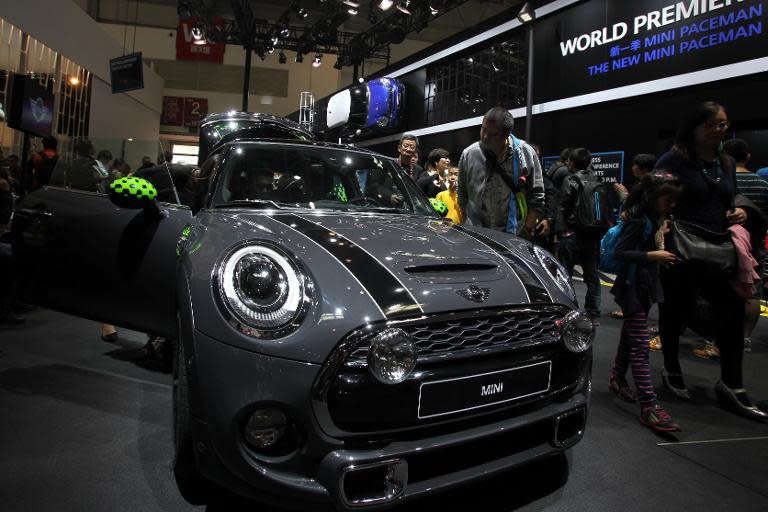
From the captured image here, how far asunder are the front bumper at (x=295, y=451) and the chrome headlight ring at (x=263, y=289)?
0.09 metres

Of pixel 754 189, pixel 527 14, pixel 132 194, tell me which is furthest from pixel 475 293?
pixel 527 14

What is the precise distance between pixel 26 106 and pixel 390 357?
4.85 m

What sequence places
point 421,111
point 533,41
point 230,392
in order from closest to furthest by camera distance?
point 230,392 → point 533,41 → point 421,111

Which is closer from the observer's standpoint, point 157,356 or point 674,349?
point 674,349

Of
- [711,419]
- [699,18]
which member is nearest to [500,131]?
[711,419]

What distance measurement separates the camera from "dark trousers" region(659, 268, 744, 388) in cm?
266

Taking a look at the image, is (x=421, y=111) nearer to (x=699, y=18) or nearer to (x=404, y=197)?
(x=699, y=18)

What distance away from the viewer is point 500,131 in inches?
122

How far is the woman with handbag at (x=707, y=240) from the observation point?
256 cm

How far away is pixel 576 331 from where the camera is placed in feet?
5.40

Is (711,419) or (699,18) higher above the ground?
(699,18)

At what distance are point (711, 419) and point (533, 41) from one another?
7336 millimetres

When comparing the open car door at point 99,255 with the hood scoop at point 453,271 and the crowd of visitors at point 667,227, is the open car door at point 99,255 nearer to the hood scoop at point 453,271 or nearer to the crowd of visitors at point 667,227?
the crowd of visitors at point 667,227

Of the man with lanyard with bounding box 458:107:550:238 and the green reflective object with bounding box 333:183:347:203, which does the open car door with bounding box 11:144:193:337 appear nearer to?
the green reflective object with bounding box 333:183:347:203
